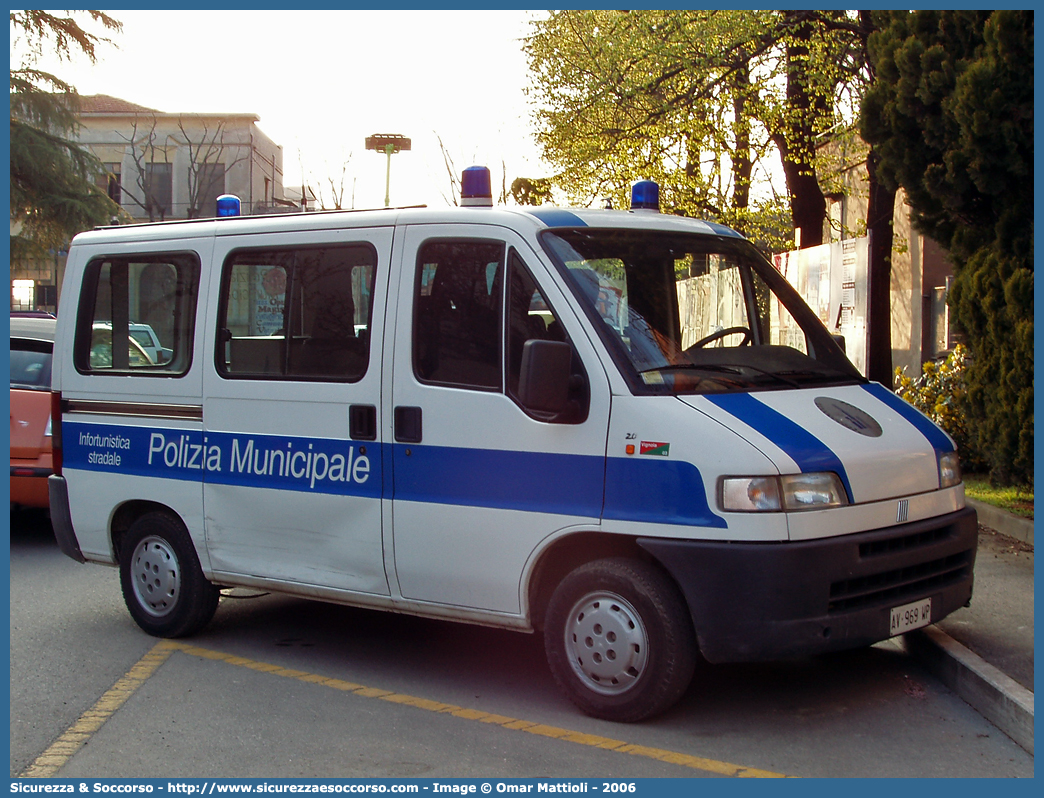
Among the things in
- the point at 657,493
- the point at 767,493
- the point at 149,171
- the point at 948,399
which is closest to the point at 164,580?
the point at 657,493

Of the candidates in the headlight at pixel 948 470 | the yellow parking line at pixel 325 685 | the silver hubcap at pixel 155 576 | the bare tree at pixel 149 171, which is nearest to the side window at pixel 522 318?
the yellow parking line at pixel 325 685

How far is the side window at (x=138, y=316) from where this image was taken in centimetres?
683

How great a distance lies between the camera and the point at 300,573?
629cm

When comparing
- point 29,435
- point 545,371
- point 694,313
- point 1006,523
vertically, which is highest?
point 694,313

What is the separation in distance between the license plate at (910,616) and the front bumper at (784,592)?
51 mm

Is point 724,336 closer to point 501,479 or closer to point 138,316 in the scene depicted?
point 501,479

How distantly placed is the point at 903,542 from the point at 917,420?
0.73 m

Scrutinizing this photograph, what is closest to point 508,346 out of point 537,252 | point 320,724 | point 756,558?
point 537,252

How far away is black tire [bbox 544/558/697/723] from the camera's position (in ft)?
16.7

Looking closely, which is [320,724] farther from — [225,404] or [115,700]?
[225,404]

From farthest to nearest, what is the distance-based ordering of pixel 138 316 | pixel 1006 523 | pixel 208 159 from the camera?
pixel 208 159 < pixel 1006 523 < pixel 138 316

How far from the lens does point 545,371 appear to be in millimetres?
5094

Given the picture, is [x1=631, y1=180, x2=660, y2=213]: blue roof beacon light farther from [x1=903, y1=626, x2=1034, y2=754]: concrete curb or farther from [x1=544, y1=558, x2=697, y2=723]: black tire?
[x1=903, y1=626, x2=1034, y2=754]: concrete curb

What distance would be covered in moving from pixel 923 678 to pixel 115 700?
397 centimetres
